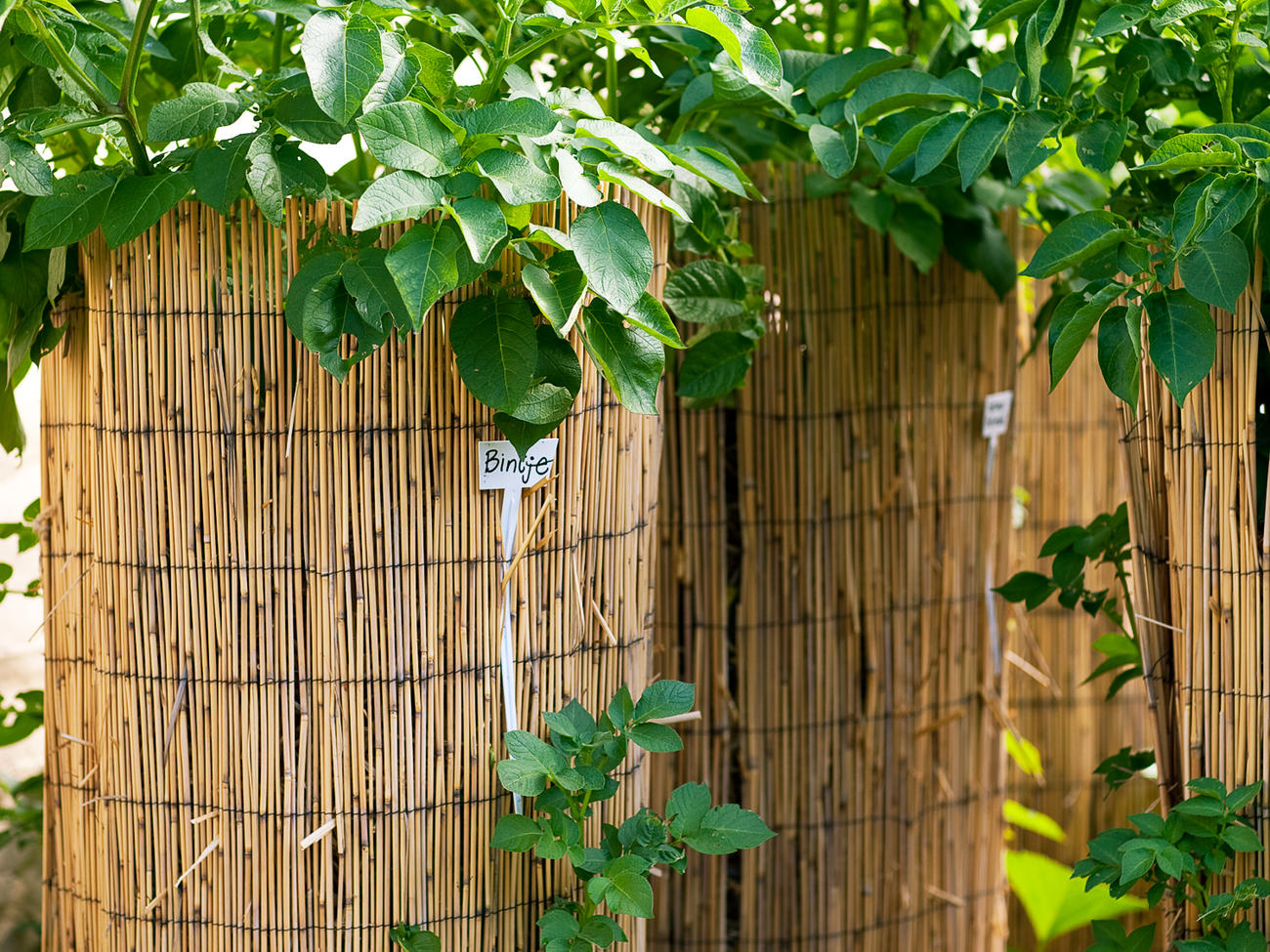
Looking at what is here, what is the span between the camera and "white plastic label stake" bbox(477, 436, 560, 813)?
0.79 meters

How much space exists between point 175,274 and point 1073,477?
52.8 inches

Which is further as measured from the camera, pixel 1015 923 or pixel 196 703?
pixel 1015 923

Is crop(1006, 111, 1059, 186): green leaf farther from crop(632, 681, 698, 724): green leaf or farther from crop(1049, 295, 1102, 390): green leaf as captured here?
crop(632, 681, 698, 724): green leaf

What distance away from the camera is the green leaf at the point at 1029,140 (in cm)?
83

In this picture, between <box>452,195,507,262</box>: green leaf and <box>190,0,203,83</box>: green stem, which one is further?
<box>190,0,203,83</box>: green stem

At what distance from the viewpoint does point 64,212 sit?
724mm

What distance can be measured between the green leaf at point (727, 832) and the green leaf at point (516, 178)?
0.42 m

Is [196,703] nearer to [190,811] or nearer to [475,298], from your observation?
[190,811]

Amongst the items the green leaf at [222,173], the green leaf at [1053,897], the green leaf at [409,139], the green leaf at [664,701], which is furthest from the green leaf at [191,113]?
the green leaf at [1053,897]

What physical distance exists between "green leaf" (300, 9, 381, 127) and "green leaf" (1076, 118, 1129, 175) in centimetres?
50

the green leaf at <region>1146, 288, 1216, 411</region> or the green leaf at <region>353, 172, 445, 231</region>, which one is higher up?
the green leaf at <region>353, 172, 445, 231</region>

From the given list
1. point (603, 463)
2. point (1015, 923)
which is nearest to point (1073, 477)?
point (1015, 923)

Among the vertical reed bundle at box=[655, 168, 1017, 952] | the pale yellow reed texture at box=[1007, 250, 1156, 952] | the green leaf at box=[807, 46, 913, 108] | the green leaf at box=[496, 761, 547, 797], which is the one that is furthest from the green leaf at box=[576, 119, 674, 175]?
the pale yellow reed texture at box=[1007, 250, 1156, 952]

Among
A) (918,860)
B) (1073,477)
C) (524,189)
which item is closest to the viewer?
(524,189)
